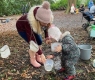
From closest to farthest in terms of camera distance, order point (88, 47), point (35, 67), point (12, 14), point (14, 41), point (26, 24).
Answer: point (26, 24), point (35, 67), point (88, 47), point (14, 41), point (12, 14)

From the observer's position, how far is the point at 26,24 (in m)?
3.28

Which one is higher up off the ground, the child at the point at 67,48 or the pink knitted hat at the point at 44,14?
the pink knitted hat at the point at 44,14

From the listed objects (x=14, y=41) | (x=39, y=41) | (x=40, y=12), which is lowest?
(x=14, y=41)

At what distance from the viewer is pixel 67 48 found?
2.91 metres

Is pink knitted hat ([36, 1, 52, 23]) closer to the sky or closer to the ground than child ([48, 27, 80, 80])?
closer to the sky

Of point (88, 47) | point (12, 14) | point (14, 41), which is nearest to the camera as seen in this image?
point (88, 47)

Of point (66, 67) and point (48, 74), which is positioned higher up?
point (66, 67)

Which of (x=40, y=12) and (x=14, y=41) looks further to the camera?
(x=14, y=41)

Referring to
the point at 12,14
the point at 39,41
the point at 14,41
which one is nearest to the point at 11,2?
the point at 12,14

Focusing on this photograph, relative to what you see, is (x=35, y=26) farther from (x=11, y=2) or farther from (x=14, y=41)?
(x=11, y=2)

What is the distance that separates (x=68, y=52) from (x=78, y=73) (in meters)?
0.61

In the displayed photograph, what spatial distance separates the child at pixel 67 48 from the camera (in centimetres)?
282

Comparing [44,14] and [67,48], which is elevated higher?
[44,14]

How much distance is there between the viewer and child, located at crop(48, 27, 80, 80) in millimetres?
2822
